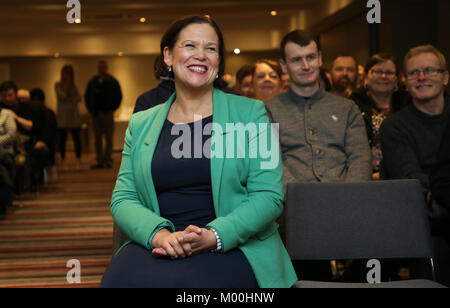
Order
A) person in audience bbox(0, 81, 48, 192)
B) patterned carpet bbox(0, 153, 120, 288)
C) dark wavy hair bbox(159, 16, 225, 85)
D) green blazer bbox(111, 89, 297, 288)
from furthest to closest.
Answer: person in audience bbox(0, 81, 48, 192) < patterned carpet bbox(0, 153, 120, 288) < dark wavy hair bbox(159, 16, 225, 85) < green blazer bbox(111, 89, 297, 288)

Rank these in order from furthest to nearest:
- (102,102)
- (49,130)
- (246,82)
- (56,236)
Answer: (102,102) → (49,130) → (56,236) → (246,82)

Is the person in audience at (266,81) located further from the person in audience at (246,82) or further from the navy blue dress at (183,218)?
the navy blue dress at (183,218)

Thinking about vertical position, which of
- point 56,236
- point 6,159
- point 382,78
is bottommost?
point 56,236

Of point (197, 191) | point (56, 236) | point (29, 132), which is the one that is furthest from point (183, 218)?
point (29, 132)

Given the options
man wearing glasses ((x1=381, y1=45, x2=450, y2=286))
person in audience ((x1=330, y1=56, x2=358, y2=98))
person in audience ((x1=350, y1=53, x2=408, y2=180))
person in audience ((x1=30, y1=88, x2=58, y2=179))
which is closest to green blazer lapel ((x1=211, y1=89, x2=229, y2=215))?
man wearing glasses ((x1=381, y1=45, x2=450, y2=286))

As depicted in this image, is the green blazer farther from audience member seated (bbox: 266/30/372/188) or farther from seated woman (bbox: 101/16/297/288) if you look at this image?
audience member seated (bbox: 266/30/372/188)

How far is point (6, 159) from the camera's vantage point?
662 cm

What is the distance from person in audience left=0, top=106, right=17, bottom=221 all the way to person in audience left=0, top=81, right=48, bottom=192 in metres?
0.86

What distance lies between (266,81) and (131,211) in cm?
270

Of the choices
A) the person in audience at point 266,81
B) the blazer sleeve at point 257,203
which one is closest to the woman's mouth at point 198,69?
the blazer sleeve at point 257,203

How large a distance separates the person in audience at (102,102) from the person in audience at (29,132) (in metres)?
2.83

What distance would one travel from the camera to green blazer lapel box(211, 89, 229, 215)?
6.70ft

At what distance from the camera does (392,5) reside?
9266 mm

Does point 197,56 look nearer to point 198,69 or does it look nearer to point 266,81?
point 198,69
